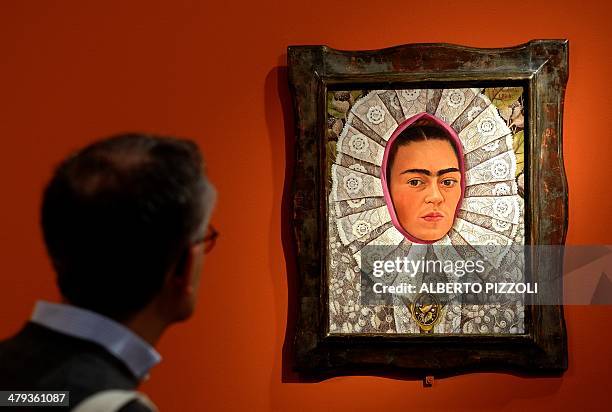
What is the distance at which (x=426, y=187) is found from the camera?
112 inches

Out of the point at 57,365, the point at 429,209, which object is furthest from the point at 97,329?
the point at 429,209

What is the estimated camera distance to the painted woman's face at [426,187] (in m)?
2.83

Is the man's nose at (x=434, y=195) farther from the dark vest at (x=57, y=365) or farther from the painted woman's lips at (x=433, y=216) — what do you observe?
the dark vest at (x=57, y=365)

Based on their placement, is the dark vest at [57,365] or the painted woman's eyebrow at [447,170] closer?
the dark vest at [57,365]

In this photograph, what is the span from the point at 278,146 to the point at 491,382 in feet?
3.57

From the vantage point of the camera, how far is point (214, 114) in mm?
2969

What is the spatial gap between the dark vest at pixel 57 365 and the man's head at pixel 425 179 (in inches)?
71.9

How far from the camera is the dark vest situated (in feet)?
3.48

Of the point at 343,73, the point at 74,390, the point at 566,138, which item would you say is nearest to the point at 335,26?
the point at 343,73

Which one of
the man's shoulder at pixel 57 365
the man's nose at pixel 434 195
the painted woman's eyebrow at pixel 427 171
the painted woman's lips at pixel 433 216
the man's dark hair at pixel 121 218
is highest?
the painted woman's eyebrow at pixel 427 171

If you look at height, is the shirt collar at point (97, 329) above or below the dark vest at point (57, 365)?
above

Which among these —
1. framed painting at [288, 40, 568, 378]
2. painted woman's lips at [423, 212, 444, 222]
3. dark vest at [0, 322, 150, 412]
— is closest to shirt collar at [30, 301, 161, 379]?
dark vest at [0, 322, 150, 412]

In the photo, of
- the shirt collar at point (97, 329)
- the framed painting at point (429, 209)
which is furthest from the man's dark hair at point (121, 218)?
the framed painting at point (429, 209)

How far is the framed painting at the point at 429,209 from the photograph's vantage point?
2.79 meters
